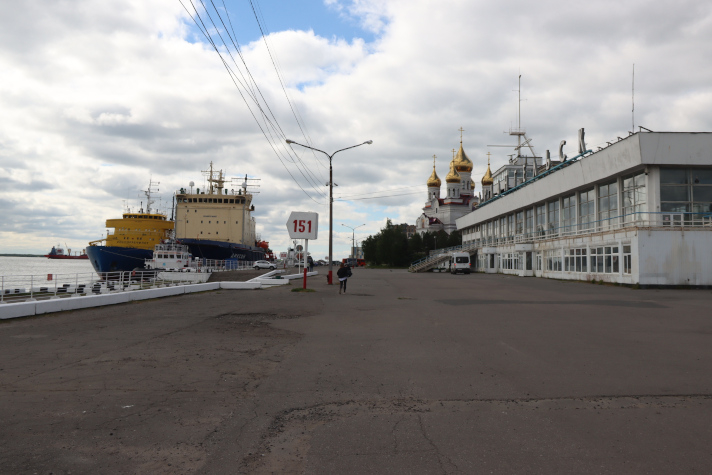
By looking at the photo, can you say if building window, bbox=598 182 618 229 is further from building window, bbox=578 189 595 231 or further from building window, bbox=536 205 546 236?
building window, bbox=536 205 546 236

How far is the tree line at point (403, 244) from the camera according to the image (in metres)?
95.8

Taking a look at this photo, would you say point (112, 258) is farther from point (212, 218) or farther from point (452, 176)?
point (452, 176)

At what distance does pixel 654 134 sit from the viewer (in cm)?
2748

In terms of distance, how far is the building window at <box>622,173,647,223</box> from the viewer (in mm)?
29297

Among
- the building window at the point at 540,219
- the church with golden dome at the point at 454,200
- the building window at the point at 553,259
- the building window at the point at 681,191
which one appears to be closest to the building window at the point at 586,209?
the building window at the point at 553,259

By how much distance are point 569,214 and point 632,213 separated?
431 inches

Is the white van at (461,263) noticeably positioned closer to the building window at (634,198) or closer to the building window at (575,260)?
the building window at (575,260)

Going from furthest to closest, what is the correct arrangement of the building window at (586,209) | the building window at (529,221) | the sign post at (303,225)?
the building window at (529,221) < the building window at (586,209) < the sign post at (303,225)

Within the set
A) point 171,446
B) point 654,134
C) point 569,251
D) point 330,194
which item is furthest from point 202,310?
point 569,251

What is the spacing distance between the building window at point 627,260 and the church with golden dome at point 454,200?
8110 cm

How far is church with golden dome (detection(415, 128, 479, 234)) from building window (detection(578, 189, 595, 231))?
70.7 m

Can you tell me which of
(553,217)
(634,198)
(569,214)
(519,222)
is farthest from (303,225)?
(519,222)

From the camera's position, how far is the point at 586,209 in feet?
122

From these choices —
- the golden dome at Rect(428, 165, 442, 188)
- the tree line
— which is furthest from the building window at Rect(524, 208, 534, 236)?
the golden dome at Rect(428, 165, 442, 188)
